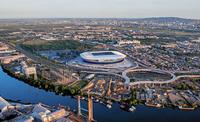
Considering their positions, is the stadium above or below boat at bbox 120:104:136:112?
above

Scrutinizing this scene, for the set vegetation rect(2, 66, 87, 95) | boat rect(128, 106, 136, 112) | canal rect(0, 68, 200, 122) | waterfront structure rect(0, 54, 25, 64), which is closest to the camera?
canal rect(0, 68, 200, 122)

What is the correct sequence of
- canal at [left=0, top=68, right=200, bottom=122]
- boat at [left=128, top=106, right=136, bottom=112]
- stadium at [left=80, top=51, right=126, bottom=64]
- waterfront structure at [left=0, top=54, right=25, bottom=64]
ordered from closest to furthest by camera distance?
canal at [left=0, top=68, right=200, bottom=122] < boat at [left=128, top=106, right=136, bottom=112] < stadium at [left=80, top=51, right=126, bottom=64] < waterfront structure at [left=0, top=54, right=25, bottom=64]

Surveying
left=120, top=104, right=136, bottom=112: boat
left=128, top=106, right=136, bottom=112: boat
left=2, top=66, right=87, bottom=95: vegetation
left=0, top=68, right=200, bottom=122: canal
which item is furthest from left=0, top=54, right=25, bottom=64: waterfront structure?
left=128, top=106, right=136, bottom=112: boat

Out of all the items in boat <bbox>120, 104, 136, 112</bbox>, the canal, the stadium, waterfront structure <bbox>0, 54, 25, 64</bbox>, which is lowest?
waterfront structure <bbox>0, 54, 25, 64</bbox>

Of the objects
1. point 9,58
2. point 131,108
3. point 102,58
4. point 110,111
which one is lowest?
point 9,58

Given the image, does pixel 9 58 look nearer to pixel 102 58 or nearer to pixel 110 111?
pixel 102 58

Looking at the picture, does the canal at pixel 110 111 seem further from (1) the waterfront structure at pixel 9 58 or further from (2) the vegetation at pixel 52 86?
(1) the waterfront structure at pixel 9 58

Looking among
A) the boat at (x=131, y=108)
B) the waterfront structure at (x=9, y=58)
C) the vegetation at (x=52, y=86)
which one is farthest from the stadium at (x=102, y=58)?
the boat at (x=131, y=108)

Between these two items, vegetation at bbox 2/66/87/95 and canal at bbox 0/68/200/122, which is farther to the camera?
vegetation at bbox 2/66/87/95

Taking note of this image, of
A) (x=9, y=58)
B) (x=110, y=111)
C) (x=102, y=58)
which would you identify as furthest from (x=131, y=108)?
(x=9, y=58)

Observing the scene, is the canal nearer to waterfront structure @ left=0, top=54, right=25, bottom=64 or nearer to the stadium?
the stadium
